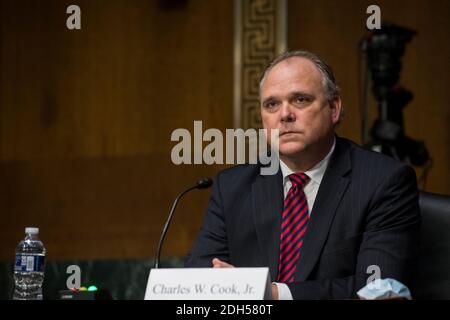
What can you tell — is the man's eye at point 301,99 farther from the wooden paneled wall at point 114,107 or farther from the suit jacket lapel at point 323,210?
the wooden paneled wall at point 114,107

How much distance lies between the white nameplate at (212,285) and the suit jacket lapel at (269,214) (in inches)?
27.6

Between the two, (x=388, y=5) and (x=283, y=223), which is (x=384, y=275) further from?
(x=388, y=5)

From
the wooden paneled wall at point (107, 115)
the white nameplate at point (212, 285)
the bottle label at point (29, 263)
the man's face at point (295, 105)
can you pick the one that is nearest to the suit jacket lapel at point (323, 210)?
the man's face at point (295, 105)

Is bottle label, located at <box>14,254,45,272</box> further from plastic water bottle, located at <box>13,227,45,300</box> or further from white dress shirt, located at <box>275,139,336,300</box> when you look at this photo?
white dress shirt, located at <box>275,139,336,300</box>

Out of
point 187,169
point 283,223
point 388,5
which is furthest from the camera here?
point 187,169

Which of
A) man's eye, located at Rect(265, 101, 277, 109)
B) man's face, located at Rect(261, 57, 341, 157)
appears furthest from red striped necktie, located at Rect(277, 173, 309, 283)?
man's eye, located at Rect(265, 101, 277, 109)

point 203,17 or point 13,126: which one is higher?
point 203,17

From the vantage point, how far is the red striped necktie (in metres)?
→ 2.48

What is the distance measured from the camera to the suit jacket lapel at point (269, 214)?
2.50 metres

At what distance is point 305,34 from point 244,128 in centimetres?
67

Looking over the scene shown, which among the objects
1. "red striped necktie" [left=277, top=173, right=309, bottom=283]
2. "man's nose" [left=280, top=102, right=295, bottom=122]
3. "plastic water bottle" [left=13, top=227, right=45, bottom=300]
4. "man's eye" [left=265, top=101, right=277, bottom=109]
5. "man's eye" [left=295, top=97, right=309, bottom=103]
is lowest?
"plastic water bottle" [left=13, top=227, right=45, bottom=300]

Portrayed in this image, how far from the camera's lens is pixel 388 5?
15.3 ft

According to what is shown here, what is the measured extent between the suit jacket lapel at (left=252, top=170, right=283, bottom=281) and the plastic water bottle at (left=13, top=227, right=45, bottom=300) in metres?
0.69

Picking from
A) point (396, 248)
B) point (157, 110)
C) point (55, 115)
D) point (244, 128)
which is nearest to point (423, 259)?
point (396, 248)
